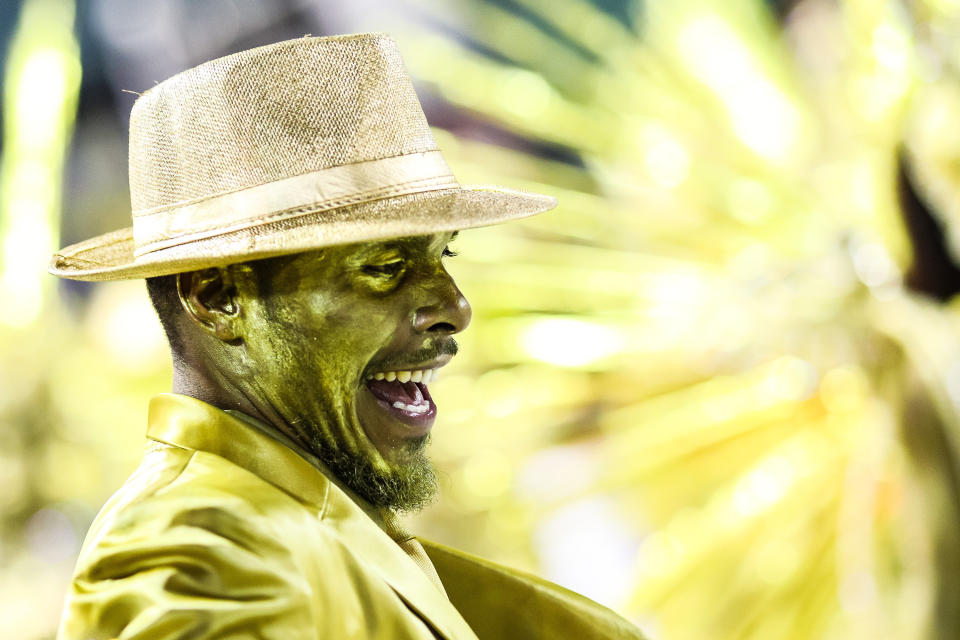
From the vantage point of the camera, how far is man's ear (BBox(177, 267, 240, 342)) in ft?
2.63

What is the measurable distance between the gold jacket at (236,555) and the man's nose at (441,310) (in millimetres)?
133

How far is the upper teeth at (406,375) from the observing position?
0.83m

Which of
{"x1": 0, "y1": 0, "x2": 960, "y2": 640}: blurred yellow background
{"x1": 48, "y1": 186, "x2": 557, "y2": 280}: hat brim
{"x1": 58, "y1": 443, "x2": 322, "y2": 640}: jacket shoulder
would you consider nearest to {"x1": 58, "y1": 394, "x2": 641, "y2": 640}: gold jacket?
{"x1": 58, "y1": 443, "x2": 322, "y2": 640}: jacket shoulder

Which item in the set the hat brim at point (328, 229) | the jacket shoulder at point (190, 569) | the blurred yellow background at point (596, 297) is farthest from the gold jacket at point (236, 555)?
the blurred yellow background at point (596, 297)

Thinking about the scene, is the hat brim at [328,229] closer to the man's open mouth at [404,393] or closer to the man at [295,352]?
the man at [295,352]

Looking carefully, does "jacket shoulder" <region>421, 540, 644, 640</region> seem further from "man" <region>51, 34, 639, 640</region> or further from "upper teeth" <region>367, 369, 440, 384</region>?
"upper teeth" <region>367, 369, 440, 384</region>

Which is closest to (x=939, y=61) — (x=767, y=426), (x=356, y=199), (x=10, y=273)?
(x=767, y=426)

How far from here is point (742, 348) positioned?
85.0 inches

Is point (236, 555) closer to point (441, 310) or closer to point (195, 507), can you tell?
point (195, 507)

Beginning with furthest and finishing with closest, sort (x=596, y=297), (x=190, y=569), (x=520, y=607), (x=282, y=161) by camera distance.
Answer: (x=596, y=297) < (x=520, y=607) < (x=282, y=161) < (x=190, y=569)

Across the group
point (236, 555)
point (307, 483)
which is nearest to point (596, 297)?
point (307, 483)

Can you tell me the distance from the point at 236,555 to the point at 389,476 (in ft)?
0.63

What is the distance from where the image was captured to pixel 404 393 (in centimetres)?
85

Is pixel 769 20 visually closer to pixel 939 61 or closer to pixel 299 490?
pixel 939 61
